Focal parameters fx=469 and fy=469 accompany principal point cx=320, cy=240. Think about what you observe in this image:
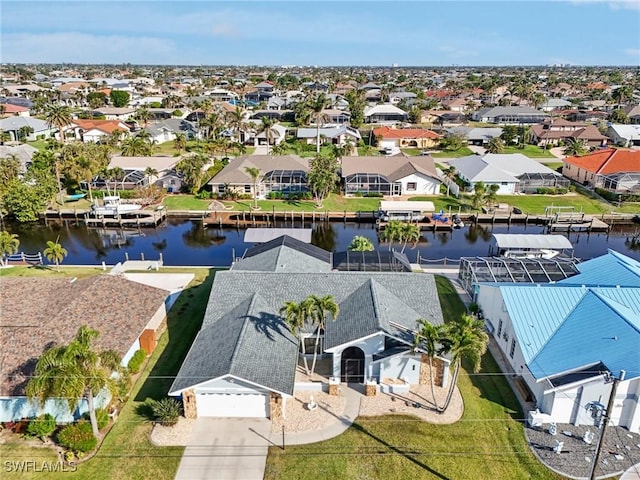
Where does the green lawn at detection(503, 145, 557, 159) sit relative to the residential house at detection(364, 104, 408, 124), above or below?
below

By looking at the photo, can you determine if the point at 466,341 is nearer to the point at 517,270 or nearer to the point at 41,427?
the point at 517,270

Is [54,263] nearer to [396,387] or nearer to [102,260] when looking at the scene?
[102,260]

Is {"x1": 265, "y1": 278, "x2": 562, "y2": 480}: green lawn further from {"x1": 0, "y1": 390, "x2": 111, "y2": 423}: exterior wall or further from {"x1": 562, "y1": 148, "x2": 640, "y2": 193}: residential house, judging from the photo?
{"x1": 562, "y1": 148, "x2": 640, "y2": 193}: residential house

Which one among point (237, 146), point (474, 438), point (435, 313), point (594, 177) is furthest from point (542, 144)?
point (474, 438)

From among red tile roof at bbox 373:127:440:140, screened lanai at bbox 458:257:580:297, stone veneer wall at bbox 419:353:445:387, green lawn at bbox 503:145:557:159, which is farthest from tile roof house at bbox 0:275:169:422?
green lawn at bbox 503:145:557:159

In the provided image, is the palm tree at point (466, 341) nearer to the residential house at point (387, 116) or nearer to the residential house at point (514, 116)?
the residential house at point (387, 116)

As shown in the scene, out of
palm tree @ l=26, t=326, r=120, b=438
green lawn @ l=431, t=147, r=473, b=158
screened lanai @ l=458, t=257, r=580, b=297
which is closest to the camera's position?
palm tree @ l=26, t=326, r=120, b=438

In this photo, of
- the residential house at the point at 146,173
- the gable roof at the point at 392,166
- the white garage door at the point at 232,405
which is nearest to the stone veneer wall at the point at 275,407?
the white garage door at the point at 232,405
